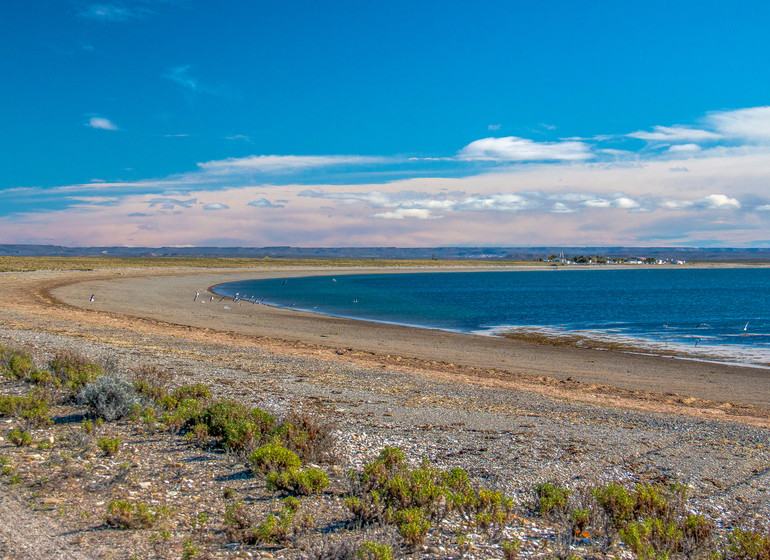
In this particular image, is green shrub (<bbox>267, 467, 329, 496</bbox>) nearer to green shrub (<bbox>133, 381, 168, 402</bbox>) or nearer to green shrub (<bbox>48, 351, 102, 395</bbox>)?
green shrub (<bbox>133, 381, 168, 402</bbox>)

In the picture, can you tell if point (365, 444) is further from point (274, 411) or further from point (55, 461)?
point (55, 461)

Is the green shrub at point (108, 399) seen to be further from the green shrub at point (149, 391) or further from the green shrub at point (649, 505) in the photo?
the green shrub at point (649, 505)

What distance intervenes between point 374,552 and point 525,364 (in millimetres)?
17884

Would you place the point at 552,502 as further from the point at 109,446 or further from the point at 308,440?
the point at 109,446

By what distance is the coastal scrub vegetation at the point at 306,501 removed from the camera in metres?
5.30

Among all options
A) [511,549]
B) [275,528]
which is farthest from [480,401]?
[275,528]

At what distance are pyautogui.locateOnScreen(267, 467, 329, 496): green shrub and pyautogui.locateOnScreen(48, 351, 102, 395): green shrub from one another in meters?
5.42

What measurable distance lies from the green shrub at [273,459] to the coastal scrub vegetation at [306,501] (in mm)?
16

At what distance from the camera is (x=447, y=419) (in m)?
10.7

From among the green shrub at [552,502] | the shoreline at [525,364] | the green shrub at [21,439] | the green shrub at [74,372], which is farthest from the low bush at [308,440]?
the shoreline at [525,364]

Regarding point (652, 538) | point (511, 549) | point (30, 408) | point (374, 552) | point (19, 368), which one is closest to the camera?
point (374, 552)

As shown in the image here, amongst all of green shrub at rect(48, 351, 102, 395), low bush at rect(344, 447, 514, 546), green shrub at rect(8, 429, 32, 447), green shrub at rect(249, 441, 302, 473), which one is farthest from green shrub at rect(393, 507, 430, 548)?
green shrub at rect(48, 351, 102, 395)

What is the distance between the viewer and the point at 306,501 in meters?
6.34

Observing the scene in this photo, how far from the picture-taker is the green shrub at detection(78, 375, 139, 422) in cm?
896
